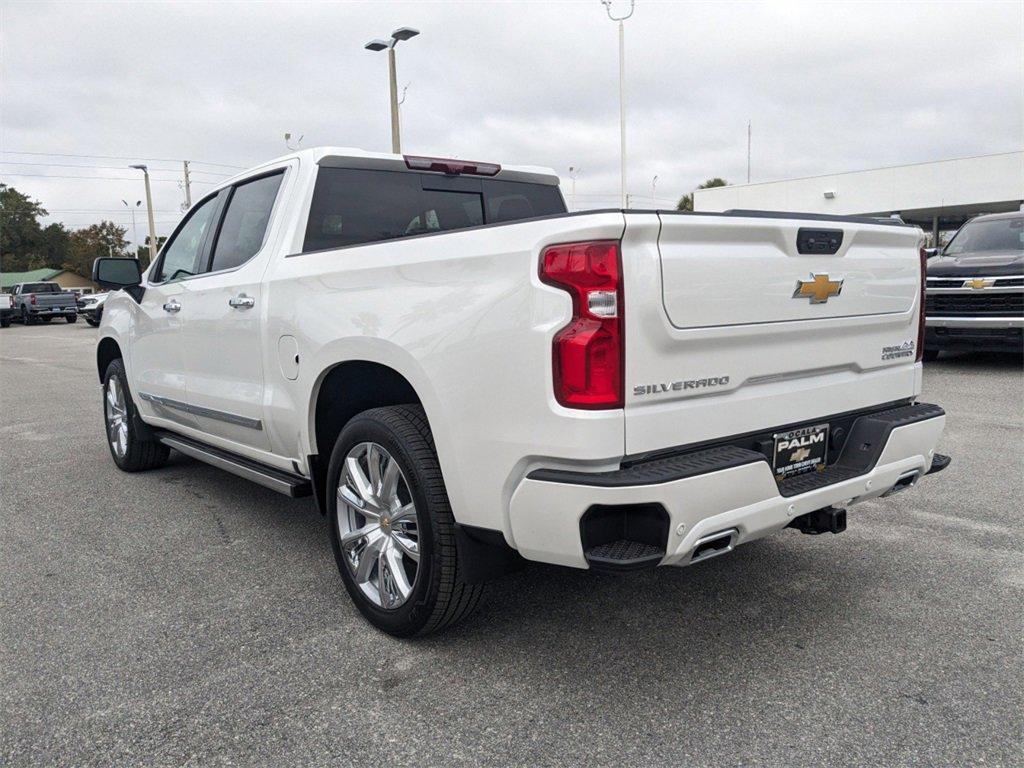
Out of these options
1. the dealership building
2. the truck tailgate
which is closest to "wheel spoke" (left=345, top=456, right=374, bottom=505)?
the truck tailgate

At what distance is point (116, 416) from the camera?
620 centimetres

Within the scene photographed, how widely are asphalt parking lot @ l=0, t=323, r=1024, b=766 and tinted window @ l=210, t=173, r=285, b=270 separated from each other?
149cm

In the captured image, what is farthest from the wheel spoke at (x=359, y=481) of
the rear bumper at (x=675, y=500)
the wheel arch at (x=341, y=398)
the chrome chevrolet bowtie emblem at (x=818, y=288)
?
the chrome chevrolet bowtie emblem at (x=818, y=288)

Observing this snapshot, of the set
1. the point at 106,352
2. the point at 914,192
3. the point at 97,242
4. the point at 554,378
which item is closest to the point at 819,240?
the point at 554,378

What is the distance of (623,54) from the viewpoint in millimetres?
24109

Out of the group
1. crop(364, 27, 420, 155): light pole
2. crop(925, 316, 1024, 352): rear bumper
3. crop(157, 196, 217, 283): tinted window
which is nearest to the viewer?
crop(157, 196, 217, 283): tinted window

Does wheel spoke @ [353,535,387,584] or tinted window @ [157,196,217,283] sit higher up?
tinted window @ [157,196,217,283]

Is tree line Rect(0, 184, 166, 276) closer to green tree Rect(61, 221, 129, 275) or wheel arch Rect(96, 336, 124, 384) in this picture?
green tree Rect(61, 221, 129, 275)

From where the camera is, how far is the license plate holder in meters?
2.85

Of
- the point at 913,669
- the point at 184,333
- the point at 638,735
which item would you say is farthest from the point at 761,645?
the point at 184,333

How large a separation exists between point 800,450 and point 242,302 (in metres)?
2.60

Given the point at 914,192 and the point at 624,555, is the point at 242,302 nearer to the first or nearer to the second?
the point at 624,555

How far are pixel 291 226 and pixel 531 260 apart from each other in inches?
72.8

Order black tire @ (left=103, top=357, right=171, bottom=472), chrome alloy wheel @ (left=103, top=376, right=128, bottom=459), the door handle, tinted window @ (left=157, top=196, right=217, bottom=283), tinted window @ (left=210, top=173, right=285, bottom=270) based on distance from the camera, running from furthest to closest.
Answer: chrome alloy wheel @ (left=103, top=376, right=128, bottom=459)
black tire @ (left=103, top=357, right=171, bottom=472)
tinted window @ (left=157, top=196, right=217, bottom=283)
tinted window @ (left=210, top=173, right=285, bottom=270)
the door handle
